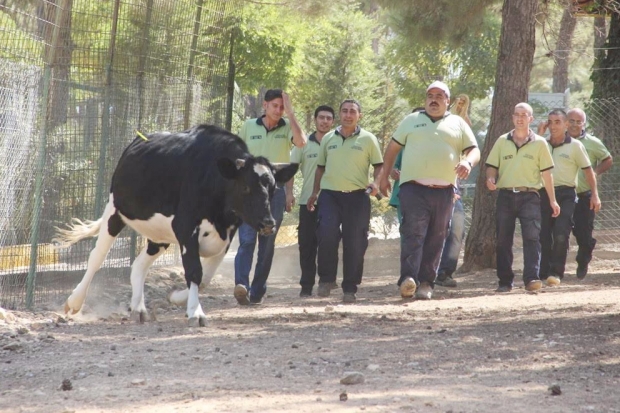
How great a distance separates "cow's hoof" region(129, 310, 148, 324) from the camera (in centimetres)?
912

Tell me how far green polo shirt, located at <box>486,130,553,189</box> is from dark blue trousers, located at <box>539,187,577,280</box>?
3.58ft

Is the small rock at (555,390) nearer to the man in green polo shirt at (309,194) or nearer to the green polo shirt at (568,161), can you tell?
the man in green polo shirt at (309,194)

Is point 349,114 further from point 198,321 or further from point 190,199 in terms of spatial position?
point 198,321

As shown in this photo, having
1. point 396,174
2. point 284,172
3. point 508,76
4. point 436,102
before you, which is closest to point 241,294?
point 284,172

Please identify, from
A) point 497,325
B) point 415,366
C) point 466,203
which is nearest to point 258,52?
point 466,203

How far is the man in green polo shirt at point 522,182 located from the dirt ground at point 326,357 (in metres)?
0.76

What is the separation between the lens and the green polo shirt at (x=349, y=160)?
425 inches

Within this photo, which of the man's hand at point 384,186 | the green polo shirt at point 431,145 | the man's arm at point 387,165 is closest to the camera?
the green polo shirt at point 431,145

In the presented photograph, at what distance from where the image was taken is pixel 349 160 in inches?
425

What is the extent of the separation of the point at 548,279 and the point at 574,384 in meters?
6.22

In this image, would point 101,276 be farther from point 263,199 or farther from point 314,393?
point 314,393

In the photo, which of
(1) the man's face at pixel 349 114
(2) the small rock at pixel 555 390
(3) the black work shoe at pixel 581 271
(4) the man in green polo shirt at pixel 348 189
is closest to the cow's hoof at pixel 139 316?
(4) the man in green polo shirt at pixel 348 189

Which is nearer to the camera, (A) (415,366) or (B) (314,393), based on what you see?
(B) (314,393)

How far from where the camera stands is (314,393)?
5.60 m
